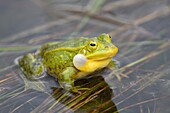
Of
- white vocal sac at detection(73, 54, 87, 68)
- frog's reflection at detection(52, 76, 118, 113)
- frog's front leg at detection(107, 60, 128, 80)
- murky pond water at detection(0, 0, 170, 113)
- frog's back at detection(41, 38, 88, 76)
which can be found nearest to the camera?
frog's reflection at detection(52, 76, 118, 113)

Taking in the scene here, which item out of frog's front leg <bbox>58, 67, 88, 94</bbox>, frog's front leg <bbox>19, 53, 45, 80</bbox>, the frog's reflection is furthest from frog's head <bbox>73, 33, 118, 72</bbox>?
frog's front leg <bbox>19, 53, 45, 80</bbox>

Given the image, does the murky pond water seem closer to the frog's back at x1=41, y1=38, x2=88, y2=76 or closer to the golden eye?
the frog's back at x1=41, y1=38, x2=88, y2=76

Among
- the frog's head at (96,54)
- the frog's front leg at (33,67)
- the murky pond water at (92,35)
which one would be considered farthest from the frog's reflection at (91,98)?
the frog's front leg at (33,67)

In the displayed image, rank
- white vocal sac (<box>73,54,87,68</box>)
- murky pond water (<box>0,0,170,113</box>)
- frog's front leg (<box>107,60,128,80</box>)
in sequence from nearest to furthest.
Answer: murky pond water (<box>0,0,170,113</box>) → white vocal sac (<box>73,54,87,68</box>) → frog's front leg (<box>107,60,128,80</box>)

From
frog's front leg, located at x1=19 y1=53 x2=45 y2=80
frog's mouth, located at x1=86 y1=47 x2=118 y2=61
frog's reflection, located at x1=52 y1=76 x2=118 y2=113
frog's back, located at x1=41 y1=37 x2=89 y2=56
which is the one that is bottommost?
frog's reflection, located at x1=52 y1=76 x2=118 y2=113

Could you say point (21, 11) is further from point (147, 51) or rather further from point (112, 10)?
point (147, 51)

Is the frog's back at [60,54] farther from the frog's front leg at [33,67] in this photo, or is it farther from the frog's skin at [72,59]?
the frog's front leg at [33,67]

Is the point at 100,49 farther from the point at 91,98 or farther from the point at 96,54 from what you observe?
the point at 91,98
